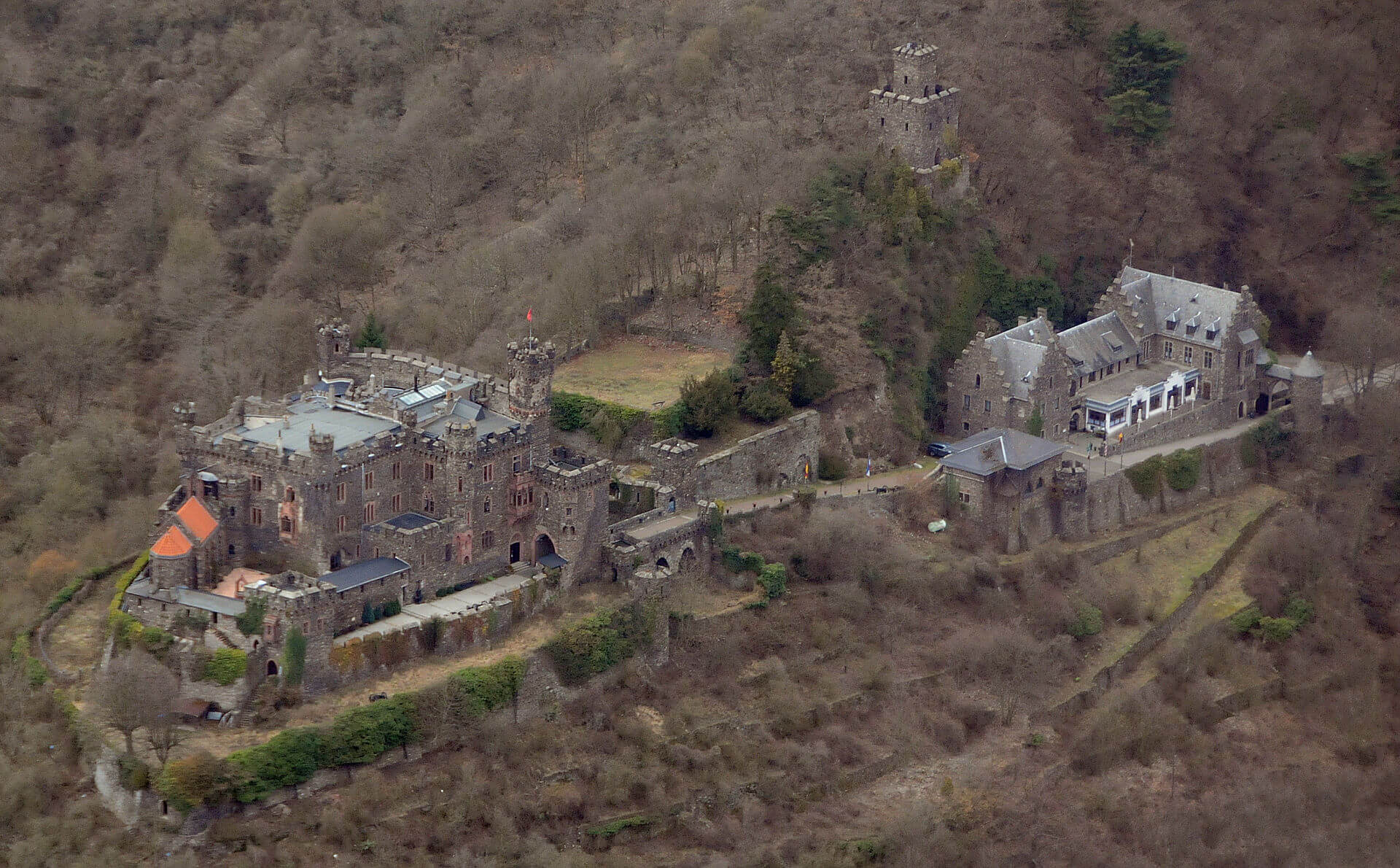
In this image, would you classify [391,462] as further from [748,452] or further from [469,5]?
[469,5]

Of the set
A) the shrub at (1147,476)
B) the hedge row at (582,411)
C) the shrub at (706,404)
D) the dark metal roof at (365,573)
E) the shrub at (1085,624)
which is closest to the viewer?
the dark metal roof at (365,573)

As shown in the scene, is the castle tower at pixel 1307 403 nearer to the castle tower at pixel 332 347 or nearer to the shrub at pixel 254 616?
the castle tower at pixel 332 347

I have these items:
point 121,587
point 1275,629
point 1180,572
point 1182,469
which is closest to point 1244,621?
point 1275,629

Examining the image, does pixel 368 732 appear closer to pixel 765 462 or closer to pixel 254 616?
pixel 254 616

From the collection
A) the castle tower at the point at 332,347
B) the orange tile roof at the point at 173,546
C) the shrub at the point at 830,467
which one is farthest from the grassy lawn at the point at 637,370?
the orange tile roof at the point at 173,546

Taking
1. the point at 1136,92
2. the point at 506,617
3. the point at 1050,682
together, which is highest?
the point at 1136,92

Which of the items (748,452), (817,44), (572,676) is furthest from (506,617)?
(817,44)
